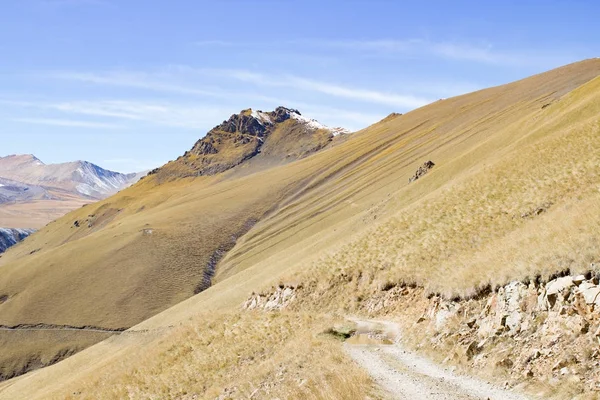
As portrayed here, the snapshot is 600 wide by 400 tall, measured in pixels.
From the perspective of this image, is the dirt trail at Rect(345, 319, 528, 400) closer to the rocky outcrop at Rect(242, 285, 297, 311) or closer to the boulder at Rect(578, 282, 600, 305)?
the boulder at Rect(578, 282, 600, 305)

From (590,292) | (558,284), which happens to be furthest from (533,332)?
(590,292)

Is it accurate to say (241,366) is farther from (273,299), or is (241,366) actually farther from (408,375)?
(273,299)

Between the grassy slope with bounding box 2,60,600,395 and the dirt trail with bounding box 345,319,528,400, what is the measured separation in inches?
141

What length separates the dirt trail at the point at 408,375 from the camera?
44.1 ft

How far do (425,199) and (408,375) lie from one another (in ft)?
81.6

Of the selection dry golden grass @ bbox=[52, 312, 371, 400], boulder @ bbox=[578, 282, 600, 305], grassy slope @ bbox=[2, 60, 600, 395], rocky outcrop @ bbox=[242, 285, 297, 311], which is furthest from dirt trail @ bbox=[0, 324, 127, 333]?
boulder @ bbox=[578, 282, 600, 305]

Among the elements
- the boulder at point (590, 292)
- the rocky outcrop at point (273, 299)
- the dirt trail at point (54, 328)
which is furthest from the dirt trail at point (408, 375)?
the dirt trail at point (54, 328)

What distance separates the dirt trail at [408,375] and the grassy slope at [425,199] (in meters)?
3.58

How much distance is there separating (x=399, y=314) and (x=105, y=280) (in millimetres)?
84916

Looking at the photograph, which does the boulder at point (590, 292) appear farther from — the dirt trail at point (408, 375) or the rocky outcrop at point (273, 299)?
the rocky outcrop at point (273, 299)

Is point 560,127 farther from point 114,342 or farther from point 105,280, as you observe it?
point 105,280

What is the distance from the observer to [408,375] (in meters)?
15.5

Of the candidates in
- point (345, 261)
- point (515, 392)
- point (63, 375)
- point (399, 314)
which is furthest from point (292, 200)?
point (515, 392)

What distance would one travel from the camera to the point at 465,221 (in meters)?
29.0
